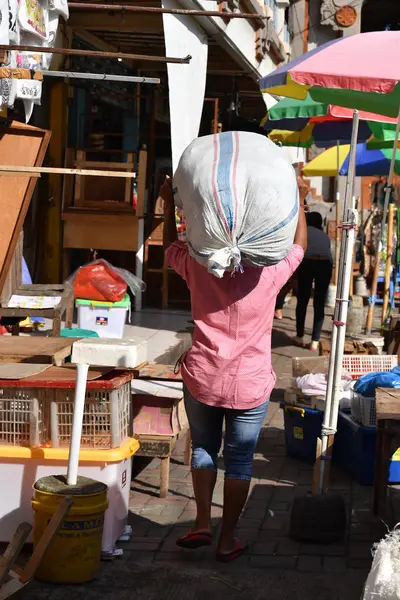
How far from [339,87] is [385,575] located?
3880 mm

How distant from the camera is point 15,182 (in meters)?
7.07

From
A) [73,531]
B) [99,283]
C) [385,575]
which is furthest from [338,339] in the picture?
[99,283]

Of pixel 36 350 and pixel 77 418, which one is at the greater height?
pixel 36 350

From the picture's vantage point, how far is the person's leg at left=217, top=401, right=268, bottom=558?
201 inches

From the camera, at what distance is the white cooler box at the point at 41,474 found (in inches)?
200

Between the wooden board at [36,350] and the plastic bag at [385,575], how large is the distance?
2941 millimetres

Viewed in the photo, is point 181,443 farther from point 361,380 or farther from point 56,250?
point 56,250

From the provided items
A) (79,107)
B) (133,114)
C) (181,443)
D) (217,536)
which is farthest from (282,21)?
(217,536)

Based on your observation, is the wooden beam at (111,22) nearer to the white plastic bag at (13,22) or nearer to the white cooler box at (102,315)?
the white cooler box at (102,315)

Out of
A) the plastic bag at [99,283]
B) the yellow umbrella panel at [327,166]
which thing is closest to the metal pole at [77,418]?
the plastic bag at [99,283]

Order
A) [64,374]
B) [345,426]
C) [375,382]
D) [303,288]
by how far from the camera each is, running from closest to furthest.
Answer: [64,374] → [375,382] → [345,426] → [303,288]

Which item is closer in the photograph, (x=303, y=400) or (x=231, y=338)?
(x=231, y=338)

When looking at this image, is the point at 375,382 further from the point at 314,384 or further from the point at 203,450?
the point at 203,450

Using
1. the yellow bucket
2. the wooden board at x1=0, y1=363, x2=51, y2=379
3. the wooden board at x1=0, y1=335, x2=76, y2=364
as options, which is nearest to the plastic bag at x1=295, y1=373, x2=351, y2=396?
the wooden board at x1=0, y1=335, x2=76, y2=364
